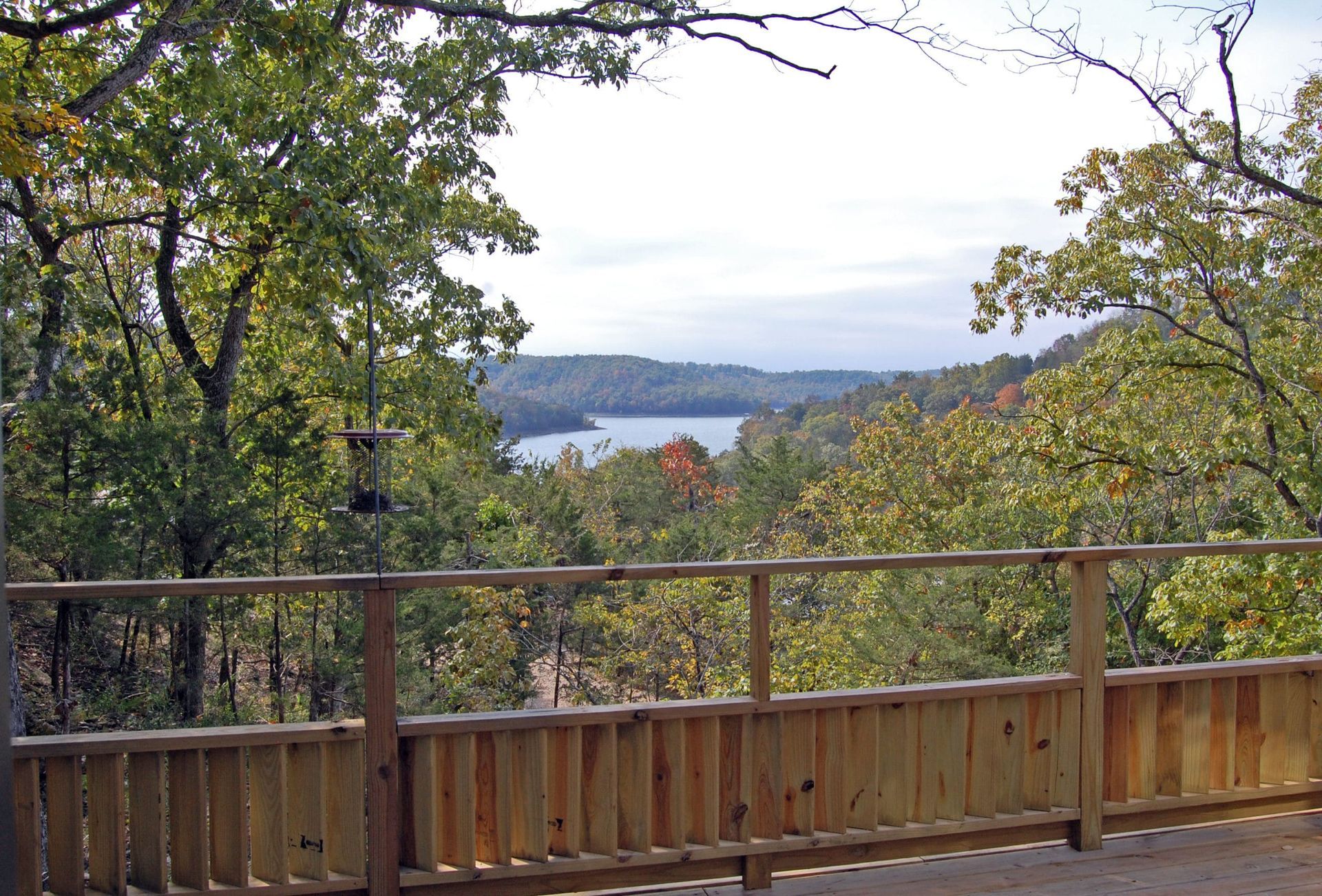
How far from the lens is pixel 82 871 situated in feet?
7.05

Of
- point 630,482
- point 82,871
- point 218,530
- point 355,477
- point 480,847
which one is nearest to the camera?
point 82,871

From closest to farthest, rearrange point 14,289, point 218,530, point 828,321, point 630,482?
point 14,289
point 218,530
point 828,321
point 630,482

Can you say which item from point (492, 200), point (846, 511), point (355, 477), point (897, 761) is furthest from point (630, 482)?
point (897, 761)

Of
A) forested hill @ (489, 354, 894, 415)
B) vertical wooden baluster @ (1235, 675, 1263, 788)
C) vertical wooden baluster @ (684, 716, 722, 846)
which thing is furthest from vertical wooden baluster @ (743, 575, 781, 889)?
forested hill @ (489, 354, 894, 415)

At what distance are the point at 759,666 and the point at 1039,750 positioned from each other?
892 mm

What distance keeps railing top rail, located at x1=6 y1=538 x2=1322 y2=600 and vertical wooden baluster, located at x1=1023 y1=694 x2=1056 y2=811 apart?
1.35 ft

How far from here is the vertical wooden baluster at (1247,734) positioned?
2848mm

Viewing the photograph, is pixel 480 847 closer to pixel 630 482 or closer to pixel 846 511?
pixel 846 511

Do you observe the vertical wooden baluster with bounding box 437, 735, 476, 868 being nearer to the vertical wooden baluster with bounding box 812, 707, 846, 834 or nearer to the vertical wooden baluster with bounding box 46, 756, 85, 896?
the vertical wooden baluster with bounding box 46, 756, 85, 896

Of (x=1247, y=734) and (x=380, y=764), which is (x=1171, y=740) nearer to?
(x=1247, y=734)

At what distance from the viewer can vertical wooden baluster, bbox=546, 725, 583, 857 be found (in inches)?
93.7

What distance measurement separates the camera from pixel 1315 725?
2.92m

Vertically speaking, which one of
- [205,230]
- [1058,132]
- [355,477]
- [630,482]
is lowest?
[630,482]

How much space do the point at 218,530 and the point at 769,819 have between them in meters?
8.04
